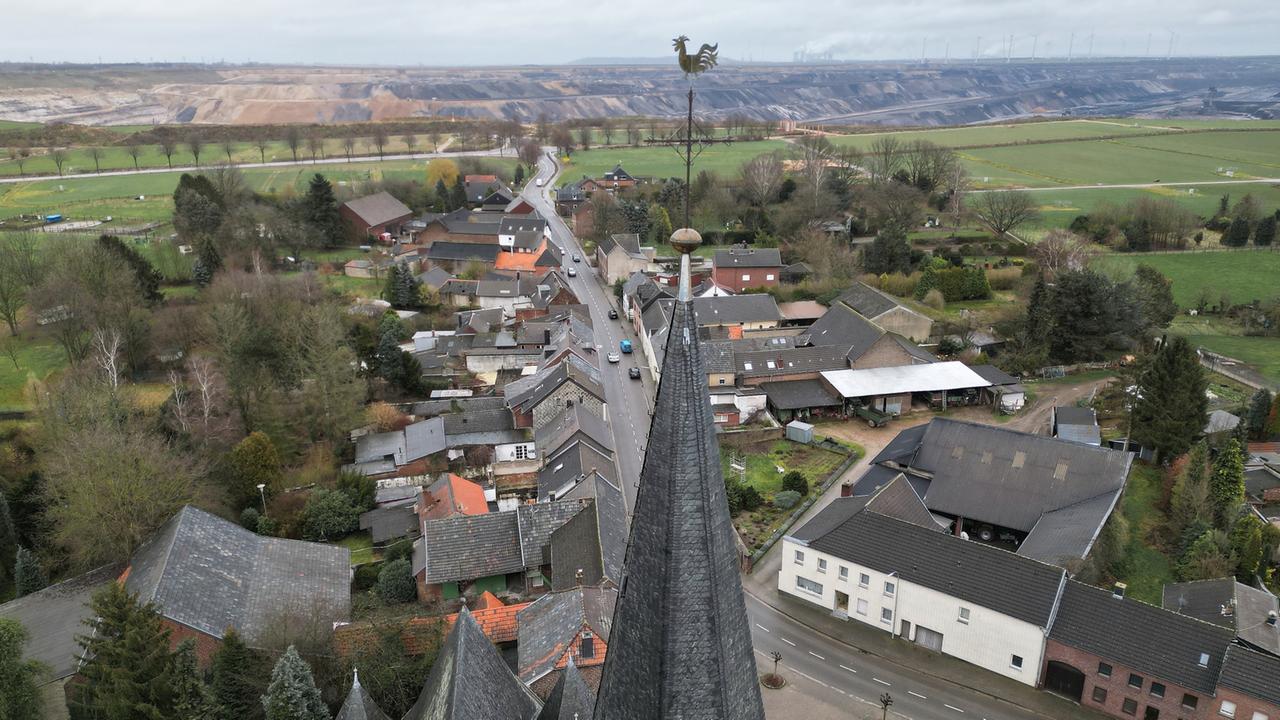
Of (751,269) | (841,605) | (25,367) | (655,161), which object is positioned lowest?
(841,605)

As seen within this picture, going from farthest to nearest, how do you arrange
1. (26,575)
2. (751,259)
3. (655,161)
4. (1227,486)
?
(655,161)
(751,259)
(1227,486)
(26,575)

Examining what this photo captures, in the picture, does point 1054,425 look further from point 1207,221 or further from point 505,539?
point 1207,221

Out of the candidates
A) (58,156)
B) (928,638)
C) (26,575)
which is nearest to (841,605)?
(928,638)

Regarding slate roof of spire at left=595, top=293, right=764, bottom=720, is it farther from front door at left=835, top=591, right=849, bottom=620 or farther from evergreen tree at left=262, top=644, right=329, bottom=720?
front door at left=835, top=591, right=849, bottom=620

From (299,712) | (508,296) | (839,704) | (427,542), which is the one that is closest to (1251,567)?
(839,704)

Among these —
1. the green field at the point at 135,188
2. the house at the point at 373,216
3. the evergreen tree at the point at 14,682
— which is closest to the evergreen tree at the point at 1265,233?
the house at the point at 373,216

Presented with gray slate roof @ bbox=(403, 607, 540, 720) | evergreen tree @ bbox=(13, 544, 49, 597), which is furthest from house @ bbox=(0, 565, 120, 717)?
gray slate roof @ bbox=(403, 607, 540, 720)

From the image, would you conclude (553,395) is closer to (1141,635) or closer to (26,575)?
(26,575)

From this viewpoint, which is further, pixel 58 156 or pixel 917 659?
pixel 58 156
